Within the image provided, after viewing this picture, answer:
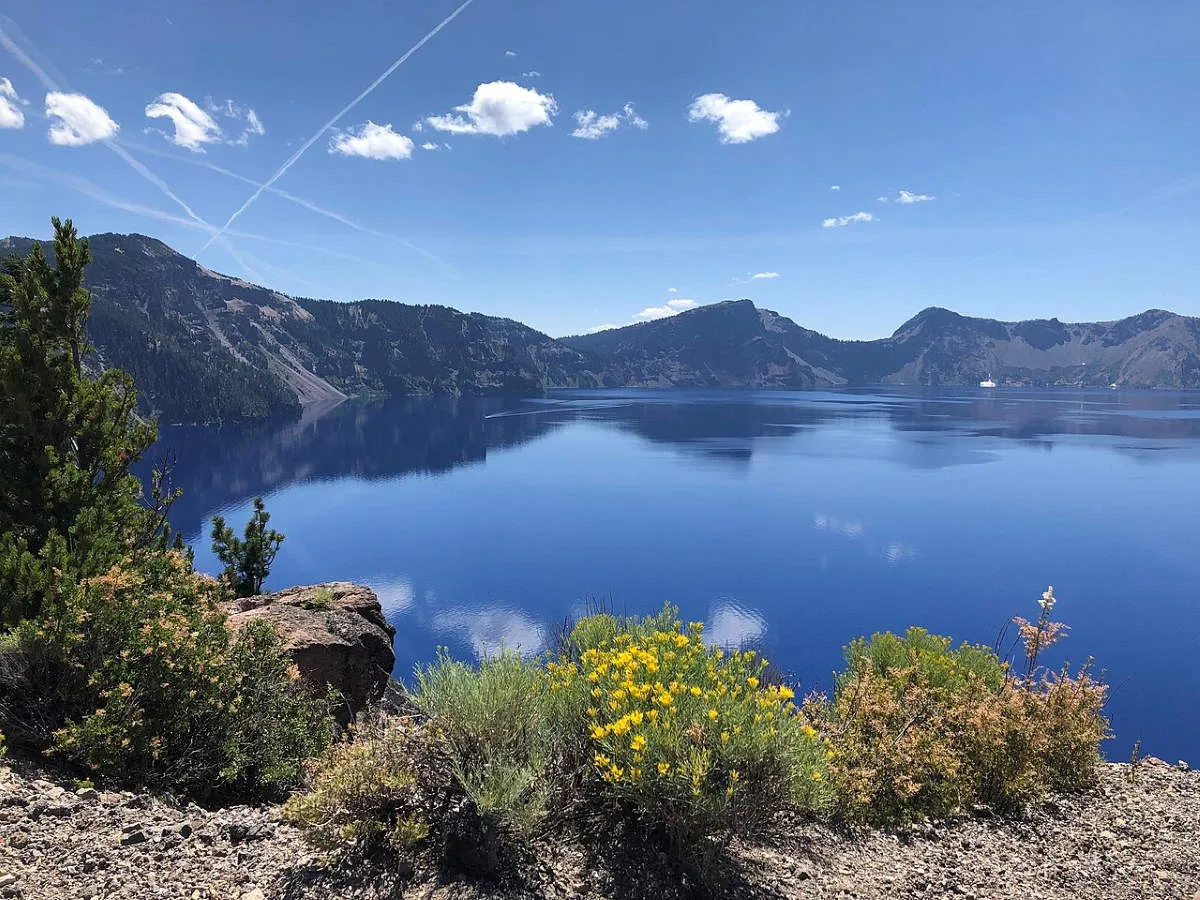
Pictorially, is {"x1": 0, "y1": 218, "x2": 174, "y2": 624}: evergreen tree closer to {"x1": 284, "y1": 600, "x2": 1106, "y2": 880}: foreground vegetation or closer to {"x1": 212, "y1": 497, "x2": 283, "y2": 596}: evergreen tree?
{"x1": 284, "y1": 600, "x2": 1106, "y2": 880}: foreground vegetation

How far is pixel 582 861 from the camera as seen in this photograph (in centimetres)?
598

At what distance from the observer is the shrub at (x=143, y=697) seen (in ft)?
22.7

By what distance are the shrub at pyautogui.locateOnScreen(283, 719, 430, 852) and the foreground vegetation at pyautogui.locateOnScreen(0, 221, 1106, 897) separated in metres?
0.02

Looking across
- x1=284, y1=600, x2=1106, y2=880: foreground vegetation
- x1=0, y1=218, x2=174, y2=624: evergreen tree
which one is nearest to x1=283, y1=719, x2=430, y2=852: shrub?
x1=284, y1=600, x2=1106, y2=880: foreground vegetation

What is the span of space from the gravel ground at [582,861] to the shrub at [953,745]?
390 millimetres

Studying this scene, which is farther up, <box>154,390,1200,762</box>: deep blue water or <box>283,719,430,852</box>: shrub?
<box>283,719,430,852</box>: shrub

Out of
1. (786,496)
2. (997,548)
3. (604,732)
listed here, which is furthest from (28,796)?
(786,496)

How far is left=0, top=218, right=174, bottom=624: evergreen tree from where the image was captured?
39.2ft

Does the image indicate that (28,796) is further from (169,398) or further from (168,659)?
(169,398)

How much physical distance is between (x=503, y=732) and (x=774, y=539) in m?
55.7

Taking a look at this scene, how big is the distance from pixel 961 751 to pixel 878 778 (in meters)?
1.60

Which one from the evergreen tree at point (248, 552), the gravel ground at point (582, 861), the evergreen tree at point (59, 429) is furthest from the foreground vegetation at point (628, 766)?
the evergreen tree at point (248, 552)

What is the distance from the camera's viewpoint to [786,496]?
255 ft

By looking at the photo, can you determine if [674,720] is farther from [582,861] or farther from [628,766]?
[582,861]
